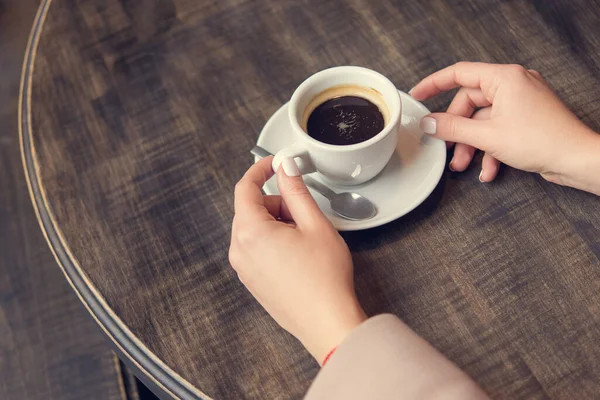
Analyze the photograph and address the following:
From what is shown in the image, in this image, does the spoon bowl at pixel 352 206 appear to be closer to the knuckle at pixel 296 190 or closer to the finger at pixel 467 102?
the knuckle at pixel 296 190

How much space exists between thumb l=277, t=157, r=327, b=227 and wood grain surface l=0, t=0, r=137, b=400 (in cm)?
53

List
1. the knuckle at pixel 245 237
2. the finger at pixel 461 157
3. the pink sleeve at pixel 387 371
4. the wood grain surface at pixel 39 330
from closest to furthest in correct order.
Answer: the pink sleeve at pixel 387 371
the knuckle at pixel 245 237
the finger at pixel 461 157
the wood grain surface at pixel 39 330

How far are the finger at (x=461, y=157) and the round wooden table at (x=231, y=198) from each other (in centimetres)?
3

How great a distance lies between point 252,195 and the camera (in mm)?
696

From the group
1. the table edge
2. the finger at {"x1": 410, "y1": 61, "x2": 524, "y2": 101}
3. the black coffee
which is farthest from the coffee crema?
the table edge

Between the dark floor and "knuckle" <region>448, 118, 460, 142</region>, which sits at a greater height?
"knuckle" <region>448, 118, 460, 142</region>

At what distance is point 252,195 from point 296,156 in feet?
0.24

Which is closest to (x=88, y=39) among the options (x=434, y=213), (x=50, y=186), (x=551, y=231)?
(x=50, y=186)

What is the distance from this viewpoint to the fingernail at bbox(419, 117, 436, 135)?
0.76 m

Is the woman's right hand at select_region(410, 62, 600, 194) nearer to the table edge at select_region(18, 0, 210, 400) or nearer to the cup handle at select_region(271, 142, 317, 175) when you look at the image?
the cup handle at select_region(271, 142, 317, 175)

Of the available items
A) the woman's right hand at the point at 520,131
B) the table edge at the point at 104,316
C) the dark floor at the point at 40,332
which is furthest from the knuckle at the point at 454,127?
the dark floor at the point at 40,332

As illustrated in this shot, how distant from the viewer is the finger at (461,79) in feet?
2.51

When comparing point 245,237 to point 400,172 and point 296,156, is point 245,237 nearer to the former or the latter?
point 296,156

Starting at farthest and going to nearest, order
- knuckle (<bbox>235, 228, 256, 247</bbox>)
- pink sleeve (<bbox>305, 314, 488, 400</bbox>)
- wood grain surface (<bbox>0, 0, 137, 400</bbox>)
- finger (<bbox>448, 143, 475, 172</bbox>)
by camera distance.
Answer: wood grain surface (<bbox>0, 0, 137, 400</bbox>) → finger (<bbox>448, 143, 475, 172</bbox>) → knuckle (<bbox>235, 228, 256, 247</bbox>) → pink sleeve (<bbox>305, 314, 488, 400</bbox>)
